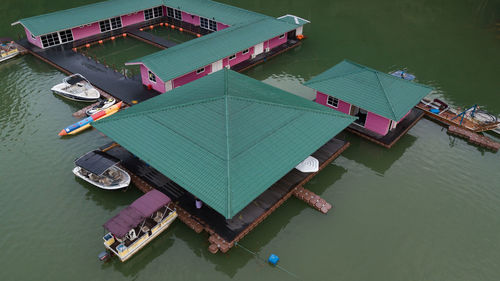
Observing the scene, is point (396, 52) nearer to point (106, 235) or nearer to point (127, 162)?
point (127, 162)

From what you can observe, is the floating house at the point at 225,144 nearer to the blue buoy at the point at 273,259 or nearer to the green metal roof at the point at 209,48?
the blue buoy at the point at 273,259

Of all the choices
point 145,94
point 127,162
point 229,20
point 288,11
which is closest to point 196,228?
point 127,162

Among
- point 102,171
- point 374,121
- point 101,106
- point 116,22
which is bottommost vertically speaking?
point 101,106

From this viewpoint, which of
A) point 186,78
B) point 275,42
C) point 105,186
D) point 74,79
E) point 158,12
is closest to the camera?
point 105,186

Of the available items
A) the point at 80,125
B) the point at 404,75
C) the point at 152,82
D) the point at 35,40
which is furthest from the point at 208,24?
the point at 404,75

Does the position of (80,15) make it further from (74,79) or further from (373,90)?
(373,90)

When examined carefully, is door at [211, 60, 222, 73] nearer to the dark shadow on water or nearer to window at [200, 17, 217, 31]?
window at [200, 17, 217, 31]

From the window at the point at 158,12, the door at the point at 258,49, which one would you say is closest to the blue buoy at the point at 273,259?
the door at the point at 258,49
